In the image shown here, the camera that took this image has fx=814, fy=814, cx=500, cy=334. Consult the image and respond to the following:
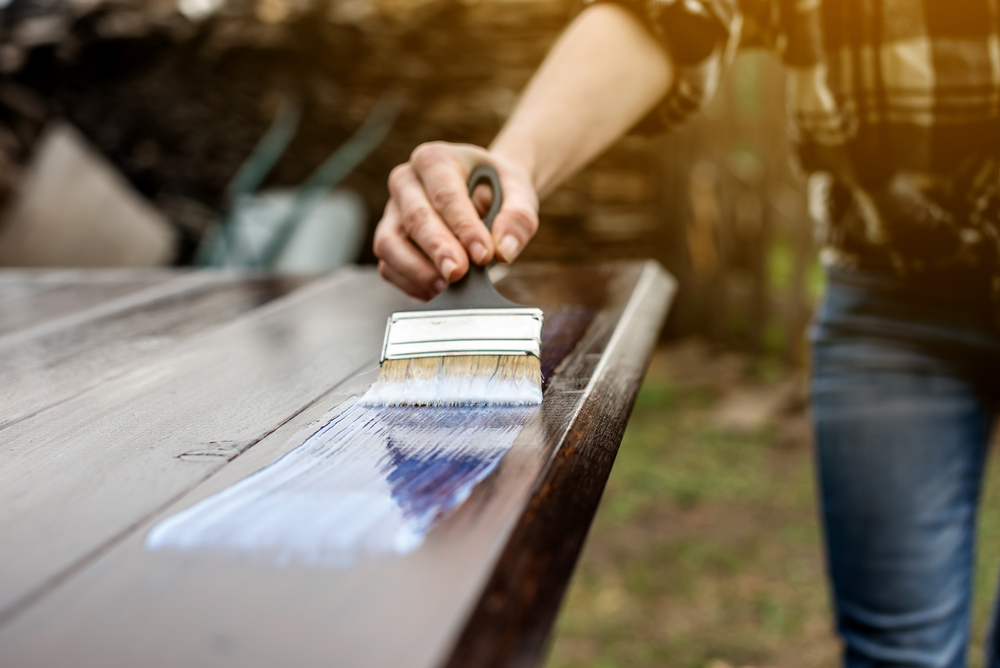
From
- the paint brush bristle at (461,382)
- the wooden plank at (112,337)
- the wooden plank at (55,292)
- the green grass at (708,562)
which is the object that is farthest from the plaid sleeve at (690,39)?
the green grass at (708,562)

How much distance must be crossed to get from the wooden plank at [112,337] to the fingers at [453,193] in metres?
0.40

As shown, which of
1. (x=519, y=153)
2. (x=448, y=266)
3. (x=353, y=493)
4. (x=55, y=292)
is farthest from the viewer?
(x=55, y=292)

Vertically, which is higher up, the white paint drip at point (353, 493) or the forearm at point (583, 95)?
Result: the forearm at point (583, 95)

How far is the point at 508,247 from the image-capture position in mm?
874

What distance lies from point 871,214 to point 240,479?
94 centimetres

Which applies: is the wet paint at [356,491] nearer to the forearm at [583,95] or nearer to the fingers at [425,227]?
the fingers at [425,227]

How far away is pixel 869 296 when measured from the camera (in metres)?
1.23

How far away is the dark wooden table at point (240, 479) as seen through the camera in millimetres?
398

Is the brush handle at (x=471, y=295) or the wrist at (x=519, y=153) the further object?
the wrist at (x=519, y=153)

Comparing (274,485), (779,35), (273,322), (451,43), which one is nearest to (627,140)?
(451,43)

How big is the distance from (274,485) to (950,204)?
0.96m

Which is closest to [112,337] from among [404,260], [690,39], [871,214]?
[404,260]

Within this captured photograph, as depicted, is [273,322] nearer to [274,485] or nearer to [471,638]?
[274,485]

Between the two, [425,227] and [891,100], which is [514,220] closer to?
[425,227]
